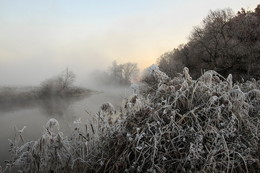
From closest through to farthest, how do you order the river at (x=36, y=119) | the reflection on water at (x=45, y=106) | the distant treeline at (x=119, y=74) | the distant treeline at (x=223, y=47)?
the river at (x=36, y=119), the distant treeline at (x=223, y=47), the reflection on water at (x=45, y=106), the distant treeline at (x=119, y=74)

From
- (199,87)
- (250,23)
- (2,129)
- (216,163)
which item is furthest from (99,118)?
(250,23)

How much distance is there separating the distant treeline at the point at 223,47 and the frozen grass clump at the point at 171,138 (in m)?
16.6

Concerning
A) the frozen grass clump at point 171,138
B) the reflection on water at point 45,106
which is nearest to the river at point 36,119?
the reflection on water at point 45,106

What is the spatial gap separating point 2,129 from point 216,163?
51.0 ft

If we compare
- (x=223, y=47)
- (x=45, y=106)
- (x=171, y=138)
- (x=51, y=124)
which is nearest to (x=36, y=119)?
(x=45, y=106)

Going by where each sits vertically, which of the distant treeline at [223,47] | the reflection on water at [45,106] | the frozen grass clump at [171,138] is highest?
the distant treeline at [223,47]

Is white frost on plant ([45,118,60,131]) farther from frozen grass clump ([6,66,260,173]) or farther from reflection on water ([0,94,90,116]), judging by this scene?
reflection on water ([0,94,90,116])

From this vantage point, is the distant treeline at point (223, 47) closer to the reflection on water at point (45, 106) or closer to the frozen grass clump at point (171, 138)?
the reflection on water at point (45, 106)

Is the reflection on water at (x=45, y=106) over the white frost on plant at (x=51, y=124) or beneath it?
beneath

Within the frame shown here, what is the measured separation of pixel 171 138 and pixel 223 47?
21.1 meters

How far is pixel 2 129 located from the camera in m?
16.4

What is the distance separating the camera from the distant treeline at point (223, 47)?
2145 centimetres

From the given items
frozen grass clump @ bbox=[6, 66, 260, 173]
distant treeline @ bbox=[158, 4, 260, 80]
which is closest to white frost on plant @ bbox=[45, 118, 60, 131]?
frozen grass clump @ bbox=[6, 66, 260, 173]

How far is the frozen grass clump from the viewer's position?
321 centimetres
